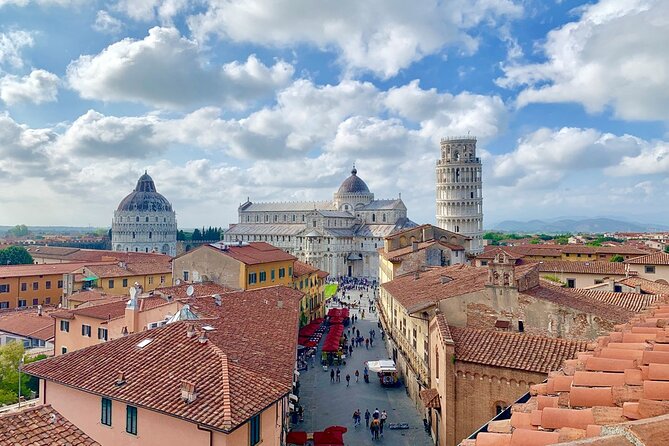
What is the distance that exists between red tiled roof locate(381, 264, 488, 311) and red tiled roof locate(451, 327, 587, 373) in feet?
11.6

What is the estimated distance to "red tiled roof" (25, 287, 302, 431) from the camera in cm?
1332

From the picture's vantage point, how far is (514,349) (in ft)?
64.5

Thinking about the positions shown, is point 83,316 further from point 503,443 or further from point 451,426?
point 503,443

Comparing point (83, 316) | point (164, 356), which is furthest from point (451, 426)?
point (83, 316)

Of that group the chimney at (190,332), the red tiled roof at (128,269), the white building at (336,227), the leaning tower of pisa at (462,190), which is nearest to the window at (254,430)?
the chimney at (190,332)

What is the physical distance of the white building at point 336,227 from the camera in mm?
107562

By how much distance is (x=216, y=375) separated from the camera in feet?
47.8

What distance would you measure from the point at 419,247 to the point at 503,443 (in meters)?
41.3

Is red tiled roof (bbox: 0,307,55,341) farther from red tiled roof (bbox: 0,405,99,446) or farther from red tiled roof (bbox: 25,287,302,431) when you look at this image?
red tiled roof (bbox: 0,405,99,446)

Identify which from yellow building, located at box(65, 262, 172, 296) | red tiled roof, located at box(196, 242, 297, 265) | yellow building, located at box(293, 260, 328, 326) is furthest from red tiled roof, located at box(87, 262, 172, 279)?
yellow building, located at box(293, 260, 328, 326)

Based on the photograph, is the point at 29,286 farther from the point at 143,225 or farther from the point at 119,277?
the point at 143,225

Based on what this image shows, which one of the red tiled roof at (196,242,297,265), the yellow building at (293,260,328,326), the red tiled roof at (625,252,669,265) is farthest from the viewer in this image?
the yellow building at (293,260,328,326)

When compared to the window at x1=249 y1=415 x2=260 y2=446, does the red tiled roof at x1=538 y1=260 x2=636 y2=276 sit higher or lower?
higher

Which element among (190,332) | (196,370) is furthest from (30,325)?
(196,370)
